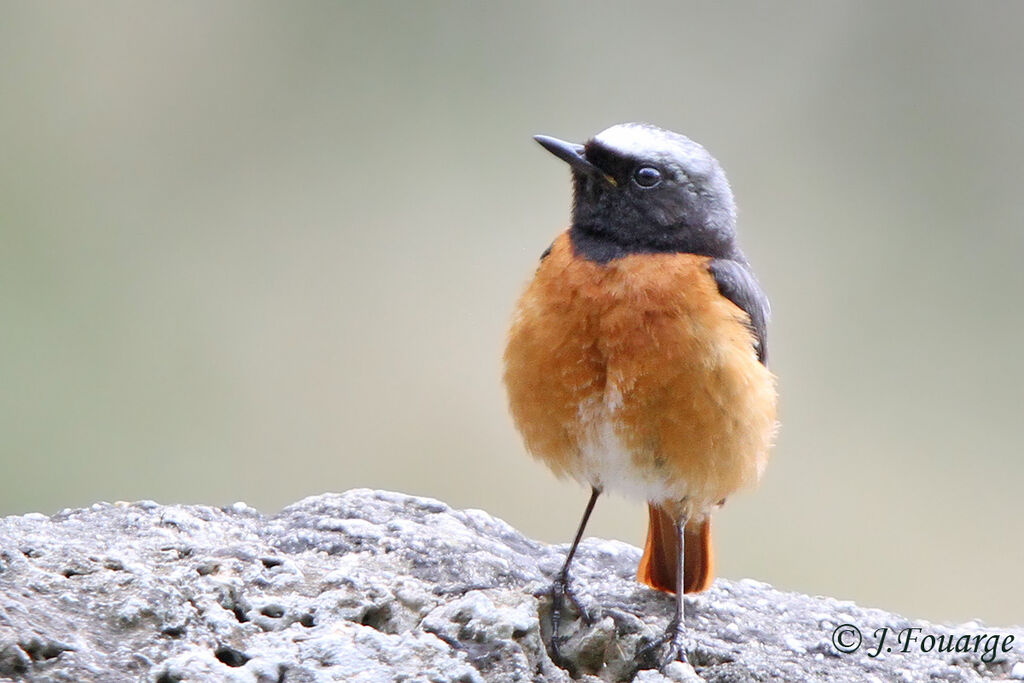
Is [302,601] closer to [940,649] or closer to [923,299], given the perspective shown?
[940,649]

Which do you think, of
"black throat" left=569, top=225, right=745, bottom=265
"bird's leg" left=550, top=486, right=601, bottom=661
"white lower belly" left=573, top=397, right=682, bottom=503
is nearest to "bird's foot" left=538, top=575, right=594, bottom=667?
"bird's leg" left=550, top=486, right=601, bottom=661

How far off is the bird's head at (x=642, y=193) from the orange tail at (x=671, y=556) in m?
0.87

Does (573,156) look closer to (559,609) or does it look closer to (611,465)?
(611,465)

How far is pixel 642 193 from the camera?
4.34 meters

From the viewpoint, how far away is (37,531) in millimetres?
3701

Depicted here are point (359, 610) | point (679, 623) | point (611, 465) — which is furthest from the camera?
point (611, 465)

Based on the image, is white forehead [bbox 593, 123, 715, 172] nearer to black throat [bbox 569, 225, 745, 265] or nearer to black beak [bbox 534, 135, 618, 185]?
black beak [bbox 534, 135, 618, 185]

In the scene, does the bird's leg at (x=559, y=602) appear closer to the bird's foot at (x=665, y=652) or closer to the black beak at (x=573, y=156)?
the bird's foot at (x=665, y=652)

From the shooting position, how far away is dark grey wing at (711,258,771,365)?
423 centimetres

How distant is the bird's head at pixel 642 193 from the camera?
433cm

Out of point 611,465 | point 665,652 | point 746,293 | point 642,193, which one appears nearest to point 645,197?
point 642,193

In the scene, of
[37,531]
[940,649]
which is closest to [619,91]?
[940,649]

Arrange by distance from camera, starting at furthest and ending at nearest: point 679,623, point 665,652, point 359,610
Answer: point 679,623 → point 665,652 → point 359,610

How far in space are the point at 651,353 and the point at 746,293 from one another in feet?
1.57
